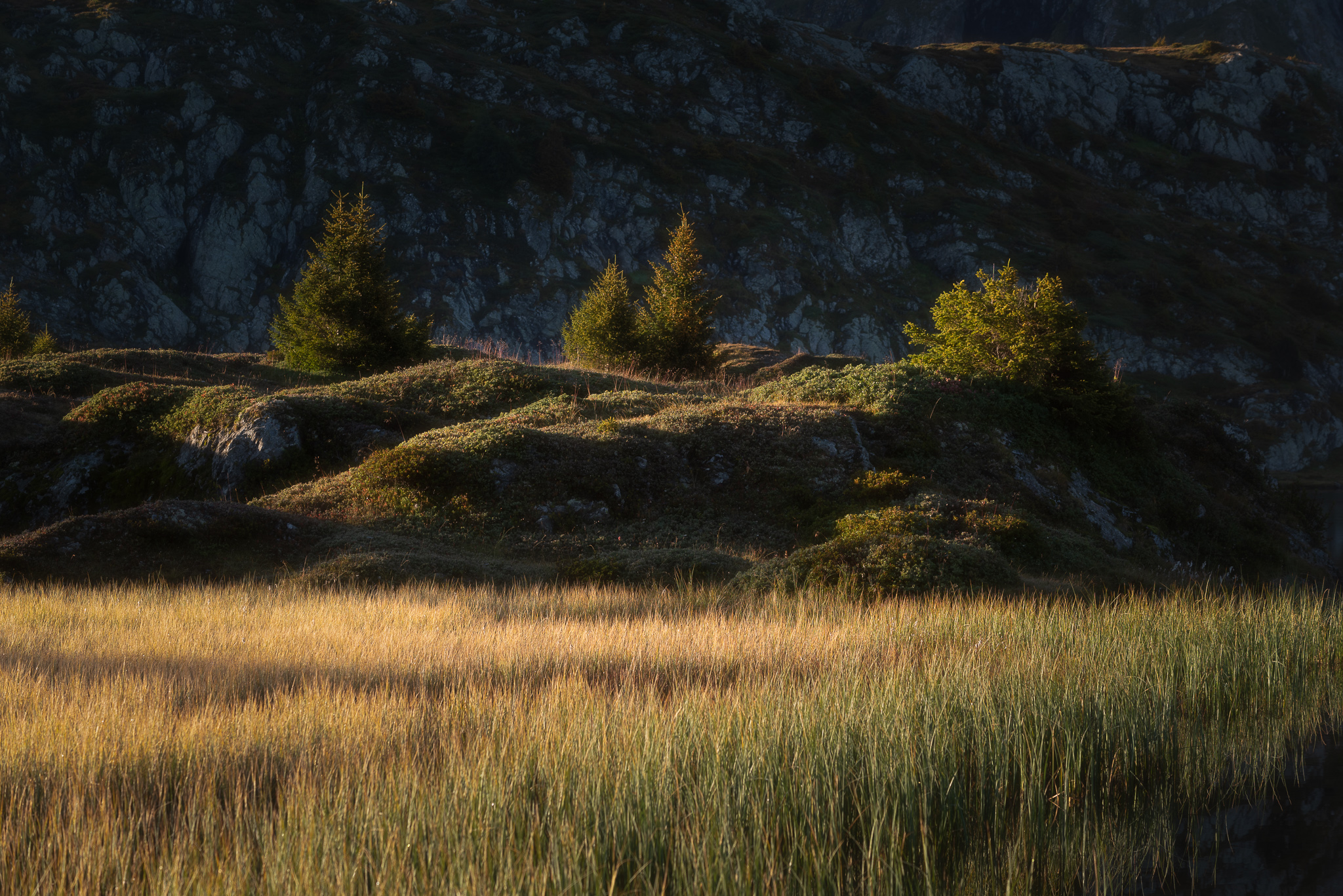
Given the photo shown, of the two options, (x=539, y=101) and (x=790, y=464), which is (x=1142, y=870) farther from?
(x=539, y=101)

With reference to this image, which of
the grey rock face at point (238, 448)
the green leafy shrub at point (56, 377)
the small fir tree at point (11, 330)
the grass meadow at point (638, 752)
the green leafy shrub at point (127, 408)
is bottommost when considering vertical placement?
the grass meadow at point (638, 752)

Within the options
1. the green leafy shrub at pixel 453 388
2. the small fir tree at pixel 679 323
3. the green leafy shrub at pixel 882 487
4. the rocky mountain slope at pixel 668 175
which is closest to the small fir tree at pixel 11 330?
the green leafy shrub at pixel 453 388

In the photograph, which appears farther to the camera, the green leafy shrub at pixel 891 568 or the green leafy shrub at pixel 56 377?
the green leafy shrub at pixel 56 377

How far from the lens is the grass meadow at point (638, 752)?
3.40 meters

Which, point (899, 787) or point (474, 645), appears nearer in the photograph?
point (899, 787)

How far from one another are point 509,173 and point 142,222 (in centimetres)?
3459

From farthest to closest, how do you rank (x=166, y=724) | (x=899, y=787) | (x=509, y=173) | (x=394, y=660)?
(x=509, y=173)
(x=394, y=660)
(x=166, y=724)
(x=899, y=787)

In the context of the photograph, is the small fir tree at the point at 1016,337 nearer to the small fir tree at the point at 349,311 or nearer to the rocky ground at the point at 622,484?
the rocky ground at the point at 622,484

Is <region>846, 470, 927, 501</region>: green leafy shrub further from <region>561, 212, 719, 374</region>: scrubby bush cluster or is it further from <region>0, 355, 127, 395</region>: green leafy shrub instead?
<region>0, 355, 127, 395</region>: green leafy shrub

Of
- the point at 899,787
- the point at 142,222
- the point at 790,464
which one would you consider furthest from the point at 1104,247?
the point at 899,787

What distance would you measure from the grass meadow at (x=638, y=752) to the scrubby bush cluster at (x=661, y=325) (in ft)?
94.9

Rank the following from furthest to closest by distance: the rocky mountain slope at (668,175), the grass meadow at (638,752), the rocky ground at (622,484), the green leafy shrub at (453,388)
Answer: the rocky mountain slope at (668,175) → the green leafy shrub at (453,388) → the rocky ground at (622,484) → the grass meadow at (638,752)

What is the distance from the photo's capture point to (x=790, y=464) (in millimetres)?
18516

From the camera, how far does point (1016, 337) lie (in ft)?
73.1
